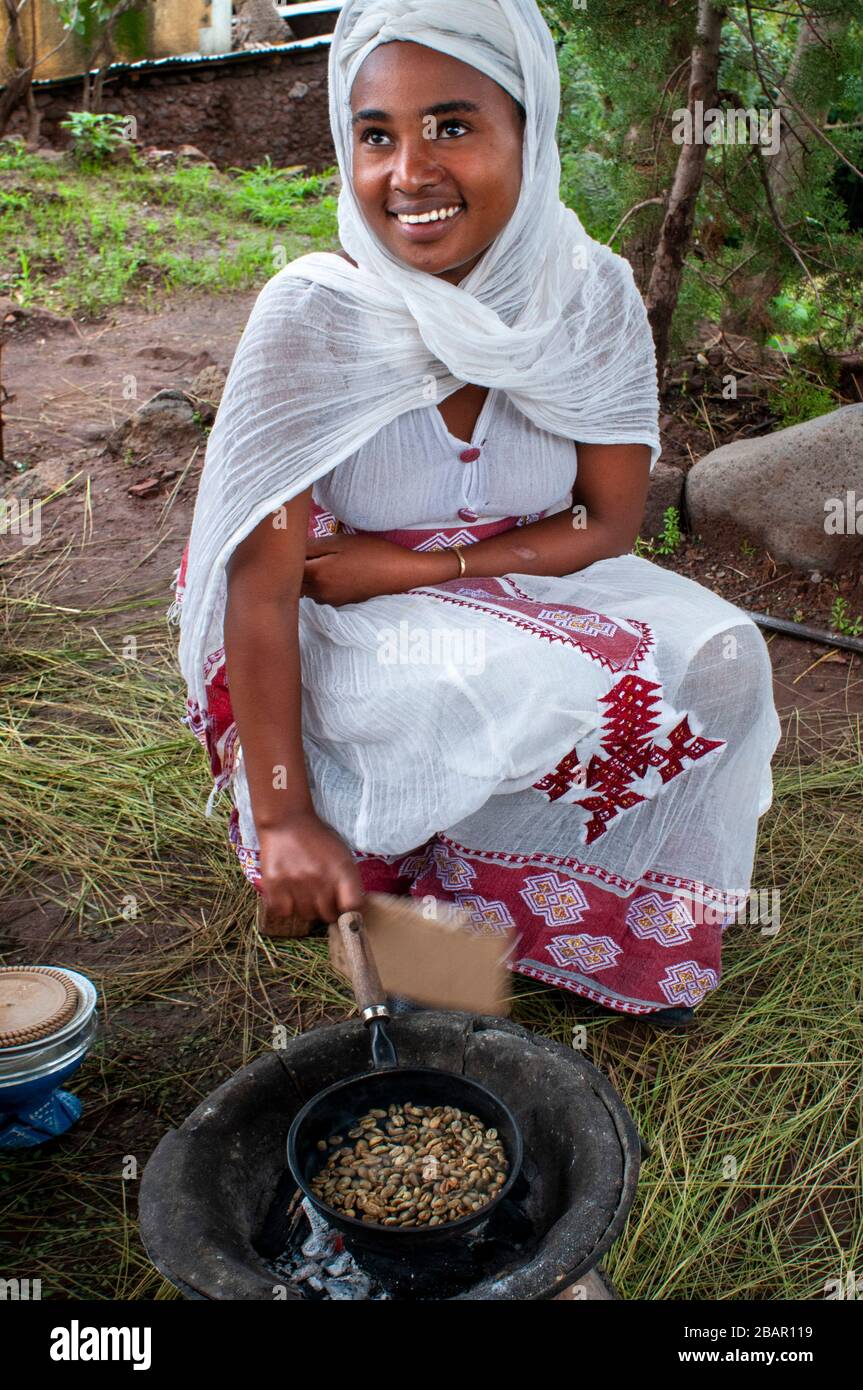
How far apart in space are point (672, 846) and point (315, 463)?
0.91 metres

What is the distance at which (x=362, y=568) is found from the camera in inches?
84.4

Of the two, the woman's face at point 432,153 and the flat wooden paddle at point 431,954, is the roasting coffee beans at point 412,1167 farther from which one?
the woman's face at point 432,153

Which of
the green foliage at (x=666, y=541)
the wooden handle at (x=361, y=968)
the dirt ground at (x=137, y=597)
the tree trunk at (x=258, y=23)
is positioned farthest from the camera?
the tree trunk at (x=258, y=23)

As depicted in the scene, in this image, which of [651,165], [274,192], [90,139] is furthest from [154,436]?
[90,139]

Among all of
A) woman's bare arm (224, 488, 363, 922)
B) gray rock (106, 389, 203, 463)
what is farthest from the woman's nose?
gray rock (106, 389, 203, 463)

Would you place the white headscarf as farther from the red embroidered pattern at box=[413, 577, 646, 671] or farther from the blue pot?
the blue pot

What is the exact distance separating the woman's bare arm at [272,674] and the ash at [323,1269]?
55 cm

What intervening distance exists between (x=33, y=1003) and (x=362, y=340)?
1214 mm

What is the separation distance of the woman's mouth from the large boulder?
2219 mm

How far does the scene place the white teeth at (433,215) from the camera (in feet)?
6.34

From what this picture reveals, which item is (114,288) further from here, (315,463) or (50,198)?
(315,463)

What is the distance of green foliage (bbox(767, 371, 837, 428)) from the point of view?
446 cm

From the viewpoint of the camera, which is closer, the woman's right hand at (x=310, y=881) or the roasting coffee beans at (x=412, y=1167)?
the roasting coffee beans at (x=412, y=1167)

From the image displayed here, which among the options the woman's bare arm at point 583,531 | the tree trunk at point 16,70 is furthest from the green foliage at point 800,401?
the tree trunk at point 16,70
